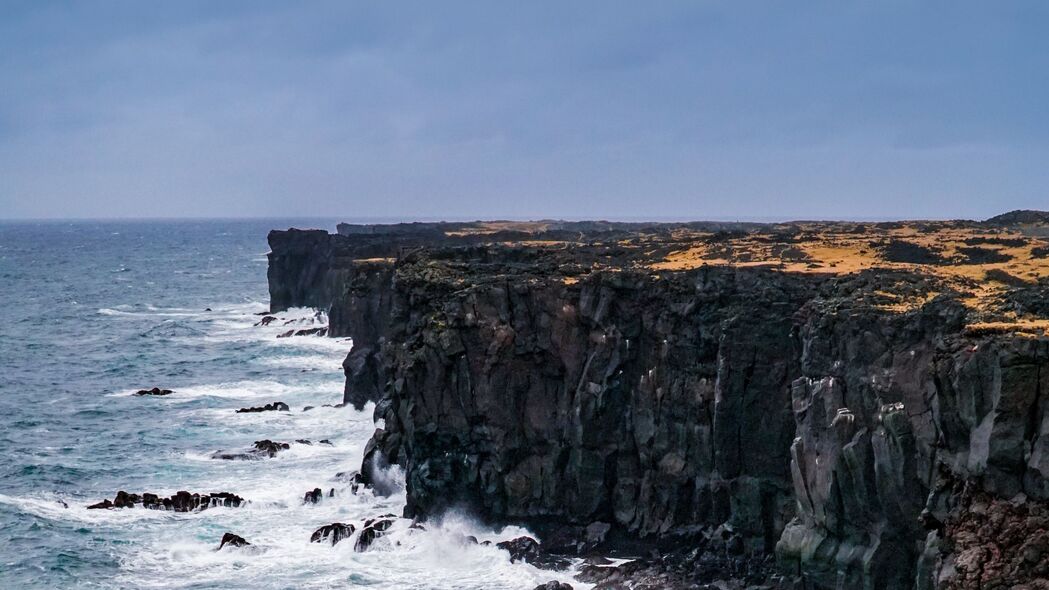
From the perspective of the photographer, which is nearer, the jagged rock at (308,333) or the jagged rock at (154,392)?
the jagged rock at (154,392)

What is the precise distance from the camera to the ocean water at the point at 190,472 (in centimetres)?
5131

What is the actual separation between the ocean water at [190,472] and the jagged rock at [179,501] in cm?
69

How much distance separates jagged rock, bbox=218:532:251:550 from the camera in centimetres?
5412

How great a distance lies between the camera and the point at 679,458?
1977 inches

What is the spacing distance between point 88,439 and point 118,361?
118 feet

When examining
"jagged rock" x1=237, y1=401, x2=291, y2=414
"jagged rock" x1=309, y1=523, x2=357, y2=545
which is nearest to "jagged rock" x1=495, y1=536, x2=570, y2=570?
"jagged rock" x1=309, y1=523, x2=357, y2=545

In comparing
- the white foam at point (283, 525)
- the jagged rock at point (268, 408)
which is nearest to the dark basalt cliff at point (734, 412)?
the white foam at point (283, 525)

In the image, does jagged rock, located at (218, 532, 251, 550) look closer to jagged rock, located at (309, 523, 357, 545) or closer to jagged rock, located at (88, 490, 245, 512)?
jagged rock, located at (309, 523, 357, 545)

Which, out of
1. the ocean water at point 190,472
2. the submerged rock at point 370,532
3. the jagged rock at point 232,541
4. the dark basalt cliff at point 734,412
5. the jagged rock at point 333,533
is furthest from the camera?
the jagged rock at point 333,533

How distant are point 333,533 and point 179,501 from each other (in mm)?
11113

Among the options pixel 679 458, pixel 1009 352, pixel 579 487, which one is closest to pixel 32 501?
pixel 579 487

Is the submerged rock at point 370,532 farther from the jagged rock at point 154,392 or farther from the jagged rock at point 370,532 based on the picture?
the jagged rock at point 154,392

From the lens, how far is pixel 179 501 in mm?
61312

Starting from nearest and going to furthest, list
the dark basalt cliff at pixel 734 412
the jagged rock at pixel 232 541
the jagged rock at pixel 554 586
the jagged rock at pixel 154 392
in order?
the dark basalt cliff at pixel 734 412, the jagged rock at pixel 554 586, the jagged rock at pixel 232 541, the jagged rock at pixel 154 392
